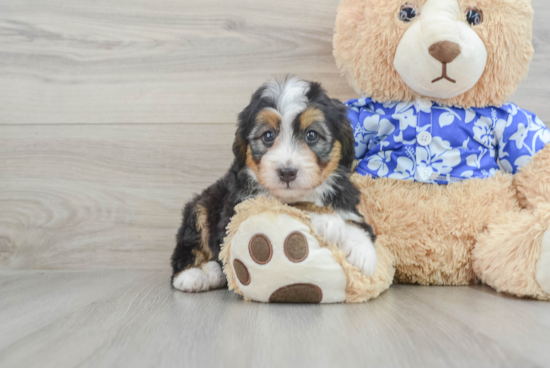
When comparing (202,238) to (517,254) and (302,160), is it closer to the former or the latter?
(302,160)

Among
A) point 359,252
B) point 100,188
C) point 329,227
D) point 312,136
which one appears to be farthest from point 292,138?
point 100,188

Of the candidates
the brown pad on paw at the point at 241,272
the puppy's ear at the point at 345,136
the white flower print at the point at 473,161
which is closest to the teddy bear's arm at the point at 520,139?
the white flower print at the point at 473,161

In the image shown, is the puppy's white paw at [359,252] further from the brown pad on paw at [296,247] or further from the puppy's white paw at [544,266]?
the puppy's white paw at [544,266]

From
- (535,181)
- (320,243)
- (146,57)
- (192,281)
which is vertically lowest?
(192,281)

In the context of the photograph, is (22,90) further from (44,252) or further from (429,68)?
(429,68)

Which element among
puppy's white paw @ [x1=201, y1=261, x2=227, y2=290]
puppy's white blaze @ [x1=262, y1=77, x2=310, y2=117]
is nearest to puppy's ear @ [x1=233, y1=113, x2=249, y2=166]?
puppy's white blaze @ [x1=262, y1=77, x2=310, y2=117]

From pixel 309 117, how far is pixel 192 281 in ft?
2.35

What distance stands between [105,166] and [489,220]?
1.64 metres

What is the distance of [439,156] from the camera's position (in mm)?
1638

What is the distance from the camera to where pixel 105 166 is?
216cm

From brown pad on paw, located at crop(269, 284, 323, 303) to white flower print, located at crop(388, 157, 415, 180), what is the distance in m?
0.57

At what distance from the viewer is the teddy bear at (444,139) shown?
1.53 meters

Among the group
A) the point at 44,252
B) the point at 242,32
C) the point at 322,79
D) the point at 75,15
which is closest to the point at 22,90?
the point at 75,15

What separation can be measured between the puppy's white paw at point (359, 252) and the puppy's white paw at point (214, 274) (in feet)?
1.70
